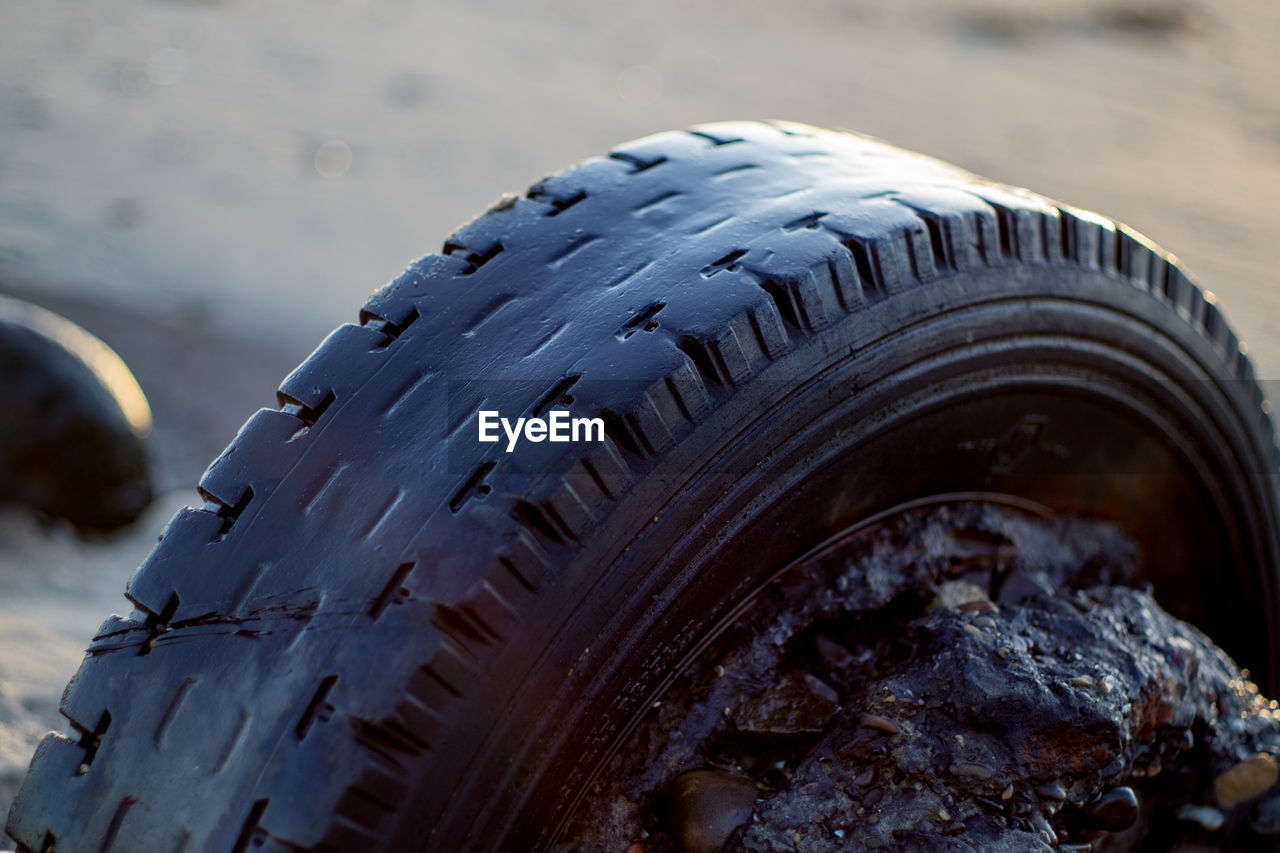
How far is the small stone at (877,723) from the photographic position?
1.47m

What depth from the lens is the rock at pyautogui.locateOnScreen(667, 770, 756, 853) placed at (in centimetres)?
139

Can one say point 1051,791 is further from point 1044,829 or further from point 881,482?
point 881,482

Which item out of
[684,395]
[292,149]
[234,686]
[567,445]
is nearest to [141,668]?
[234,686]

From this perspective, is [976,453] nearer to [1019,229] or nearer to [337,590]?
[1019,229]

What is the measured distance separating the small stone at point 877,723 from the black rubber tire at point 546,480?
23 cm

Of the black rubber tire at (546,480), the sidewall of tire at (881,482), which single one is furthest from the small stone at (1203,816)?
the black rubber tire at (546,480)

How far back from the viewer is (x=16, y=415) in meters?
3.97

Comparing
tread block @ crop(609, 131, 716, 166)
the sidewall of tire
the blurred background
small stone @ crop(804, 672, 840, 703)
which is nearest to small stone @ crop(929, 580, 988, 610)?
the sidewall of tire

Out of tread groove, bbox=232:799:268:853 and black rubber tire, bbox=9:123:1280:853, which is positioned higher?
black rubber tire, bbox=9:123:1280:853

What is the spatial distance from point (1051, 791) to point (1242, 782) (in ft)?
1.75

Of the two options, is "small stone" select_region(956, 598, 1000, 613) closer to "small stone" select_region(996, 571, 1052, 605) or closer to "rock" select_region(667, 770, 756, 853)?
"small stone" select_region(996, 571, 1052, 605)

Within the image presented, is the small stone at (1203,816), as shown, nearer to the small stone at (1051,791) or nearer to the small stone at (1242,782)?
the small stone at (1242,782)

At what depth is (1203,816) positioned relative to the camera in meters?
1.75

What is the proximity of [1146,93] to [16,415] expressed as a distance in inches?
359
